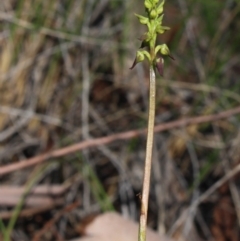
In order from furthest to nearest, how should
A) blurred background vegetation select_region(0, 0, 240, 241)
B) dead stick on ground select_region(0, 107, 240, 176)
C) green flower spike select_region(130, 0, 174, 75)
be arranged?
blurred background vegetation select_region(0, 0, 240, 241) → dead stick on ground select_region(0, 107, 240, 176) → green flower spike select_region(130, 0, 174, 75)

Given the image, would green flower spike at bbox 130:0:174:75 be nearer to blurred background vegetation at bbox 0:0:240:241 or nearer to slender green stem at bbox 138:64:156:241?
slender green stem at bbox 138:64:156:241

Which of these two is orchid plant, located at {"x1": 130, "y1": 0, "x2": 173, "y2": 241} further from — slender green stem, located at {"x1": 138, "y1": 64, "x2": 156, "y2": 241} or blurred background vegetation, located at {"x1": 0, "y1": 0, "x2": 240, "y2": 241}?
blurred background vegetation, located at {"x1": 0, "y1": 0, "x2": 240, "y2": 241}

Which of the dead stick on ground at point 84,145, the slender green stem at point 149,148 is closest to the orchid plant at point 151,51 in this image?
the slender green stem at point 149,148

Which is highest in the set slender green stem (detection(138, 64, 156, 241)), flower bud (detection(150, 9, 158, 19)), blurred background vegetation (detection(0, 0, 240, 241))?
flower bud (detection(150, 9, 158, 19))

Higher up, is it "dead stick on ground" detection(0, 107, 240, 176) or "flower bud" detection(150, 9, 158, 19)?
"flower bud" detection(150, 9, 158, 19)

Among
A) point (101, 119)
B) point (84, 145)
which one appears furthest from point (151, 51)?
point (101, 119)

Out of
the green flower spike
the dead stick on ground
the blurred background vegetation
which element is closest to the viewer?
the green flower spike

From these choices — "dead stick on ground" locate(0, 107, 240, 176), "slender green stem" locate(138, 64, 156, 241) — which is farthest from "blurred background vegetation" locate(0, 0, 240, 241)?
"slender green stem" locate(138, 64, 156, 241)

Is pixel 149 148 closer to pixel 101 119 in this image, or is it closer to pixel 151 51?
pixel 151 51

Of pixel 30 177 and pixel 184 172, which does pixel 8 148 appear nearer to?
pixel 30 177

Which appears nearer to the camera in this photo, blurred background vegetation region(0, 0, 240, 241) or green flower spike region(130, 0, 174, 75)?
green flower spike region(130, 0, 174, 75)
